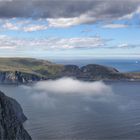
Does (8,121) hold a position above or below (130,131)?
above

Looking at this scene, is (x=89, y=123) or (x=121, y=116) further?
(x=121, y=116)

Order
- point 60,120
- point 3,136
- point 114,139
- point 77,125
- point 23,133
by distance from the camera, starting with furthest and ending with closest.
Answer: point 60,120, point 77,125, point 114,139, point 23,133, point 3,136

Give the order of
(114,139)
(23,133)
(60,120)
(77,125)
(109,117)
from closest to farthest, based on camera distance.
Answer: (23,133), (114,139), (77,125), (60,120), (109,117)

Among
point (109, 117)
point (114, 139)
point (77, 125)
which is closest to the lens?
point (114, 139)

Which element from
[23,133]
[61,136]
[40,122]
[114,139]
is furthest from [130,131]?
[23,133]

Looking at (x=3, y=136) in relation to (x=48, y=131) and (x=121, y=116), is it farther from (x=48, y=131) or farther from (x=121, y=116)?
(x=121, y=116)

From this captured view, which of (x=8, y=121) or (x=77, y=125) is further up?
(x=8, y=121)

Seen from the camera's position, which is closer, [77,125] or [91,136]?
[91,136]

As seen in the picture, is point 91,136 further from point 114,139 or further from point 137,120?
point 137,120

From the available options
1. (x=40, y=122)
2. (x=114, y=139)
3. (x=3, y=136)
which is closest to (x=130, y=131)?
(x=114, y=139)
